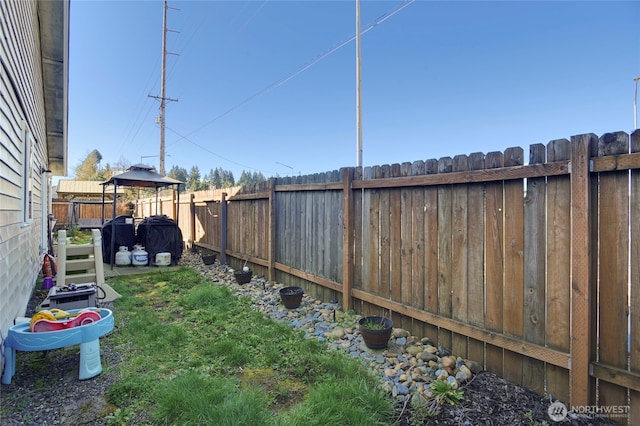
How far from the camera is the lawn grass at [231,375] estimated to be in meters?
1.97

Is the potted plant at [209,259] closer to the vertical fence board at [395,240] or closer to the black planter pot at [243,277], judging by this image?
the black planter pot at [243,277]

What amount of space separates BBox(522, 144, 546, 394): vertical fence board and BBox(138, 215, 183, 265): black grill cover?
7557 mm

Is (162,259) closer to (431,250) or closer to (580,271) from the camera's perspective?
(431,250)

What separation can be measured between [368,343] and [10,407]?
103 inches

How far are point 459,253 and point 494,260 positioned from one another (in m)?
0.29

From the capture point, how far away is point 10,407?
6.67 ft

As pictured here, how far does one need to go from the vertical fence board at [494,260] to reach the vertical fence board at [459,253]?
0.18 metres

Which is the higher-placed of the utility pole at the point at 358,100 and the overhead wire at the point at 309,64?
the overhead wire at the point at 309,64

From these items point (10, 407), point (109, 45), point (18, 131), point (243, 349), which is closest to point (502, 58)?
point (243, 349)

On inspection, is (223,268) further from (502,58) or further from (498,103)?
(498,103)

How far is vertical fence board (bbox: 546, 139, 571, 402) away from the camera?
2035 millimetres

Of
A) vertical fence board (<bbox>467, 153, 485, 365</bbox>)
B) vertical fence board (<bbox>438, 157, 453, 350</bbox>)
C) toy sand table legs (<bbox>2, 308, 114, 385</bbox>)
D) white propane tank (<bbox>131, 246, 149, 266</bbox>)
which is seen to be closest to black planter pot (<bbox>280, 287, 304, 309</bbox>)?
vertical fence board (<bbox>438, 157, 453, 350</bbox>)

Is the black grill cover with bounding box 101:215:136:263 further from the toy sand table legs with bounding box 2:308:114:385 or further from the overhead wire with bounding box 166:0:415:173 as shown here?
the overhead wire with bounding box 166:0:415:173

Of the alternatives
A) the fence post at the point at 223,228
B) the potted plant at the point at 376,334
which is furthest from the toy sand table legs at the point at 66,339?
the fence post at the point at 223,228
